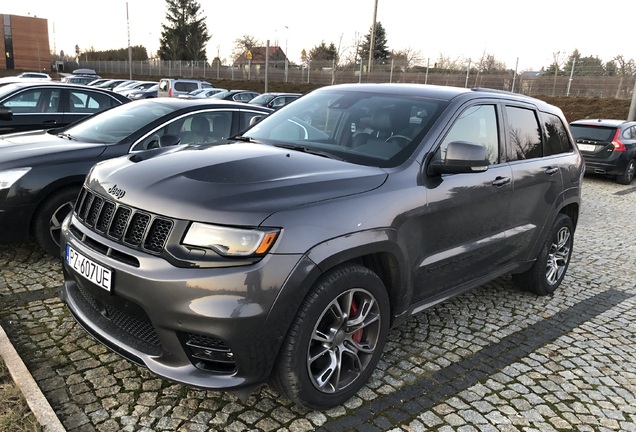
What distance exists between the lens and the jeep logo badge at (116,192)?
2.67m

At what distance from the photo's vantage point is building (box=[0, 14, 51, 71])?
262 ft

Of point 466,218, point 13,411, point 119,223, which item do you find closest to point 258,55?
point 466,218

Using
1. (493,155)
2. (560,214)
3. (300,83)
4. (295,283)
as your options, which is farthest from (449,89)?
(300,83)

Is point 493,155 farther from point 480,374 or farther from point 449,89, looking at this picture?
point 480,374

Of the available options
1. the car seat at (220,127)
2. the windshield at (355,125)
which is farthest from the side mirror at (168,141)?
the windshield at (355,125)

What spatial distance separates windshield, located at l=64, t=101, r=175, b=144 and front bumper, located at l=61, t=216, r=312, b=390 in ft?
9.76

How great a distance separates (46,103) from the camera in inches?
307

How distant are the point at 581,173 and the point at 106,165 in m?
4.28

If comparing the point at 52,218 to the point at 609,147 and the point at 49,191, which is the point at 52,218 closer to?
the point at 49,191

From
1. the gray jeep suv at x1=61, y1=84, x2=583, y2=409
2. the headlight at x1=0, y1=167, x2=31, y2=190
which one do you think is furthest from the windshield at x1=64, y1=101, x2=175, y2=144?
the gray jeep suv at x1=61, y1=84, x2=583, y2=409

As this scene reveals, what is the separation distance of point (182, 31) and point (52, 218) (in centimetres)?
7771

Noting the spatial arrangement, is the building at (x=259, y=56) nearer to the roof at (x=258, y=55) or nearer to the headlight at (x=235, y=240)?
the roof at (x=258, y=55)

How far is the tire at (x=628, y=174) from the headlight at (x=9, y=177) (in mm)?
12912

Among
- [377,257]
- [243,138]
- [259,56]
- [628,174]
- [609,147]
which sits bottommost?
[628,174]
